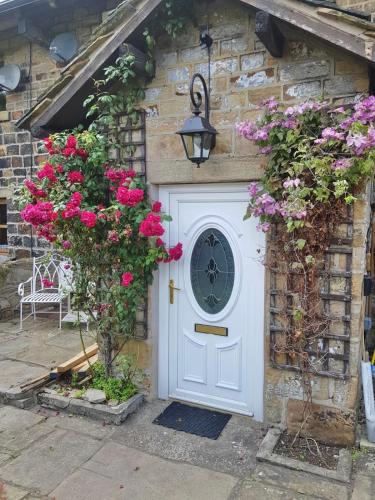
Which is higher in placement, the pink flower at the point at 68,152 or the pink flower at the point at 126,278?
the pink flower at the point at 68,152

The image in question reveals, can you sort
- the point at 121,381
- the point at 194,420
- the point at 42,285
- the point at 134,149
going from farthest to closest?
1. the point at 42,285
2. the point at 121,381
3. the point at 134,149
4. the point at 194,420

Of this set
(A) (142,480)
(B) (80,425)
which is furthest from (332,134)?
(B) (80,425)

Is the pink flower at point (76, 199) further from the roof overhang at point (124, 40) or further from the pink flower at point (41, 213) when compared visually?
the roof overhang at point (124, 40)

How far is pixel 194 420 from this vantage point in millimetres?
4254

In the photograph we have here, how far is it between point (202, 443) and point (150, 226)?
2.02 meters

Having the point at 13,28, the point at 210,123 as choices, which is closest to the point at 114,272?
the point at 210,123

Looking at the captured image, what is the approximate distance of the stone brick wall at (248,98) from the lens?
3549mm

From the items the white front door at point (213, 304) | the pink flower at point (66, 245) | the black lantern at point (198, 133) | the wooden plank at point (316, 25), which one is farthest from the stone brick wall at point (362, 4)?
the pink flower at point (66, 245)

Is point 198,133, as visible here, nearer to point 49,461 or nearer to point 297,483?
point 297,483

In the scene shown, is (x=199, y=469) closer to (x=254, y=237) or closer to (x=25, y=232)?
(x=254, y=237)

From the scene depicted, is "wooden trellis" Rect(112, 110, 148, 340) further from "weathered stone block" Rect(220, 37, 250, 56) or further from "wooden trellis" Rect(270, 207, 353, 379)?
"wooden trellis" Rect(270, 207, 353, 379)

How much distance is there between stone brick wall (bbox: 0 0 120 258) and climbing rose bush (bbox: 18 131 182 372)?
3289mm

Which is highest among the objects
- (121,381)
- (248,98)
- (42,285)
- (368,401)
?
(248,98)

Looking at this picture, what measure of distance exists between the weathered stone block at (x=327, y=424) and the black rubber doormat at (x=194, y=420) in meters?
0.73
